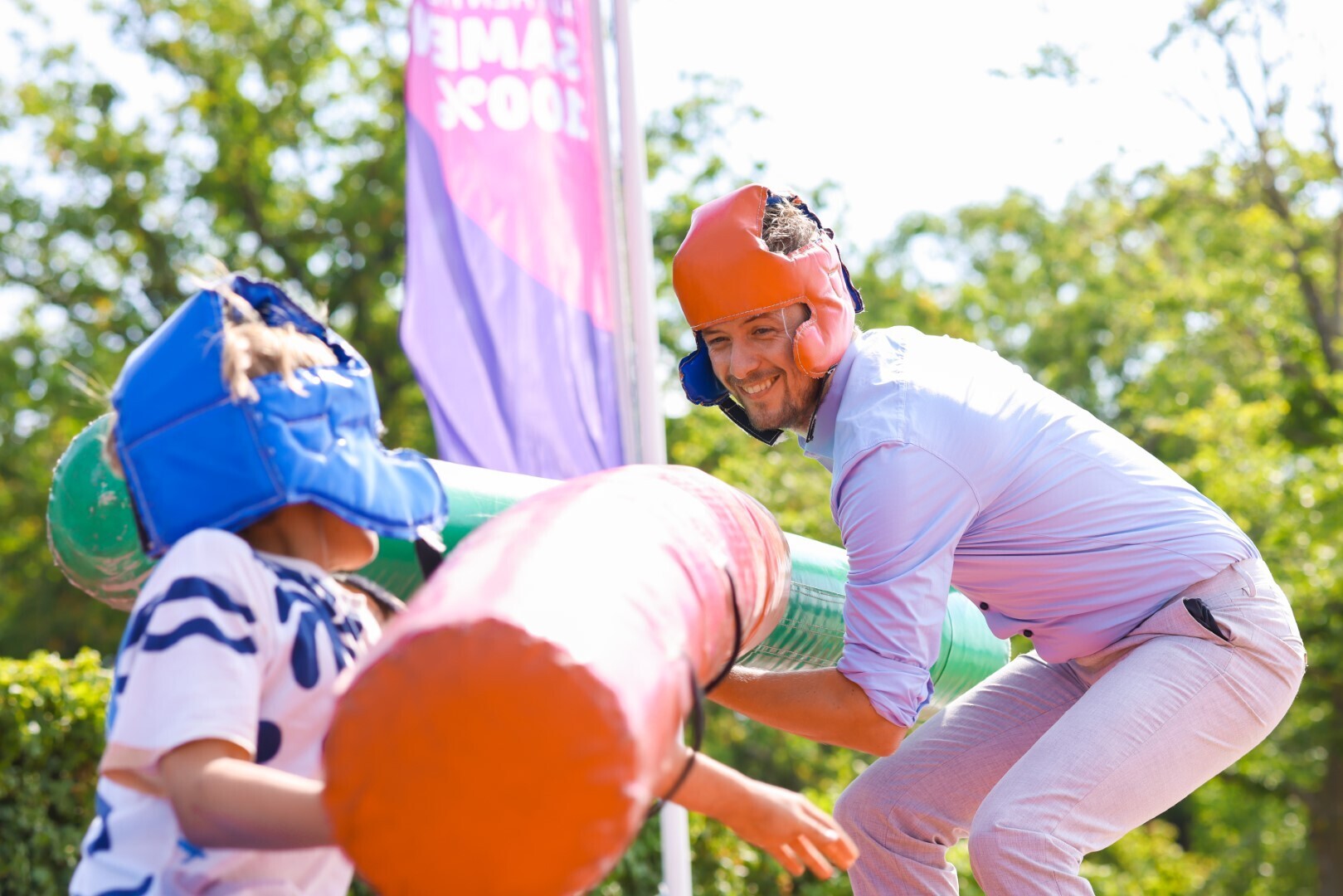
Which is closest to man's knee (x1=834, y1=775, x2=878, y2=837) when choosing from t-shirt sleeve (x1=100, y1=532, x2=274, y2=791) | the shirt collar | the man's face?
the shirt collar

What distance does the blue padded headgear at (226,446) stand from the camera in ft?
5.97

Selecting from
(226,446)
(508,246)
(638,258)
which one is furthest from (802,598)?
(638,258)

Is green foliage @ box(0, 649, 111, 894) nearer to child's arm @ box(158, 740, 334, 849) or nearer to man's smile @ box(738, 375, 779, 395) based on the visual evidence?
man's smile @ box(738, 375, 779, 395)

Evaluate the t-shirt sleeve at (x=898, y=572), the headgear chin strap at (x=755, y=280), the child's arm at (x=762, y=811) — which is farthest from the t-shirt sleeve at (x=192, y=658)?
the headgear chin strap at (x=755, y=280)

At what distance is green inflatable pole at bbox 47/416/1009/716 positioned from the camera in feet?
8.75

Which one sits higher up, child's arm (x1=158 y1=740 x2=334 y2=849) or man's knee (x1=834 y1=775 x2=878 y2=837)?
child's arm (x1=158 y1=740 x2=334 y2=849)

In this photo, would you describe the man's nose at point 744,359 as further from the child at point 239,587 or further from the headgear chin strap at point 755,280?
the child at point 239,587

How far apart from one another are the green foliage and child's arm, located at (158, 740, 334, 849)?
3.56m

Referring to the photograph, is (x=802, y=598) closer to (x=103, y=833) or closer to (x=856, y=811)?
(x=856, y=811)

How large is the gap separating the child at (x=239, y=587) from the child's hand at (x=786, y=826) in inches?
23.4

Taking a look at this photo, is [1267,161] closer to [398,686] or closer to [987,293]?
[987,293]

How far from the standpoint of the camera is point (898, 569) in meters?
2.63

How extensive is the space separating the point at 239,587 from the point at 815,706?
1.29 m

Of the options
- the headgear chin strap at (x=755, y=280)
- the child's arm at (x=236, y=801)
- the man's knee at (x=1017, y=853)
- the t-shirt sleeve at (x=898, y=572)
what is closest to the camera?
the child's arm at (x=236, y=801)
